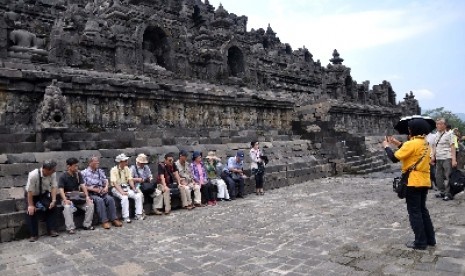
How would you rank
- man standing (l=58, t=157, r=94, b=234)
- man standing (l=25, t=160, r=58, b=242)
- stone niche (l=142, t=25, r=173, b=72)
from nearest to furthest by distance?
man standing (l=25, t=160, r=58, b=242) → man standing (l=58, t=157, r=94, b=234) → stone niche (l=142, t=25, r=173, b=72)

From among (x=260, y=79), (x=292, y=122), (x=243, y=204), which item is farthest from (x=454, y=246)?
(x=260, y=79)

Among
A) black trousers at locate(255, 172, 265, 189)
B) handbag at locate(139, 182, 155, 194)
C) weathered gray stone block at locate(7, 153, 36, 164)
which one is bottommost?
black trousers at locate(255, 172, 265, 189)

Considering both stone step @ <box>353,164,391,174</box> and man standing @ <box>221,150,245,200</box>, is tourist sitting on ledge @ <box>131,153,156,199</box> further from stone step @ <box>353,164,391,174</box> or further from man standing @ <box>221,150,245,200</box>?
stone step @ <box>353,164,391,174</box>

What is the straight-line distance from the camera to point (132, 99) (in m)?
10.5

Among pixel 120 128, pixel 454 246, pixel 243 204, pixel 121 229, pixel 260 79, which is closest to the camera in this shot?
pixel 454 246

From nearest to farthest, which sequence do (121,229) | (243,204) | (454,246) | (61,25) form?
(454,246) < (121,229) < (243,204) < (61,25)

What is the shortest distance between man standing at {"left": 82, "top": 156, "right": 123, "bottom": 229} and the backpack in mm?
7236

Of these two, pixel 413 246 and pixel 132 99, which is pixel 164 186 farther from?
pixel 413 246

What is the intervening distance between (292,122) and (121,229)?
36.5ft

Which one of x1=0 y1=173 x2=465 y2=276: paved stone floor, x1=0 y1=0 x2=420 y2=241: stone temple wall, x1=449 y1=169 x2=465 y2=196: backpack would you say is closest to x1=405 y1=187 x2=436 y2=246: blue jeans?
x1=0 y1=173 x2=465 y2=276: paved stone floor

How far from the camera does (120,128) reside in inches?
399

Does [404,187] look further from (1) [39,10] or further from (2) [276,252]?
(1) [39,10]

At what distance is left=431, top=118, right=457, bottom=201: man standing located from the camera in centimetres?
814

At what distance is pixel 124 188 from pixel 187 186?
5.09 ft
